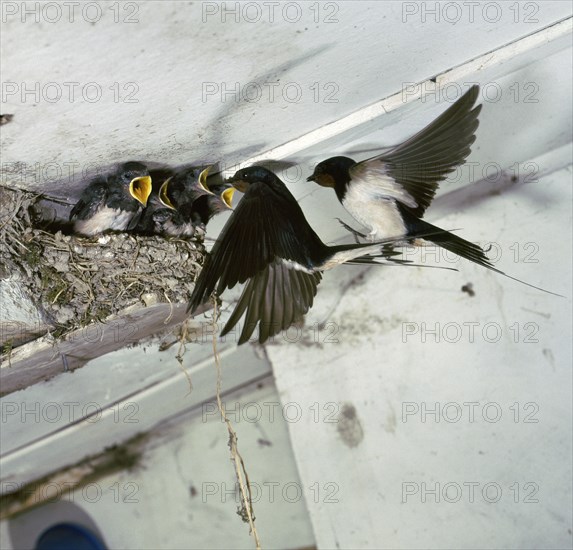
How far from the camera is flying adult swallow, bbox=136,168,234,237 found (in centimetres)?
197

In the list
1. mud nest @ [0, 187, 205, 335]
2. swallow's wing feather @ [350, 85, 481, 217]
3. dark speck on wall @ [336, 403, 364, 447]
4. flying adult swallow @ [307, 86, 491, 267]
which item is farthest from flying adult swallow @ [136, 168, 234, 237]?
dark speck on wall @ [336, 403, 364, 447]

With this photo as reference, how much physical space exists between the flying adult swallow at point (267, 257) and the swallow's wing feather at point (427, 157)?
174 millimetres

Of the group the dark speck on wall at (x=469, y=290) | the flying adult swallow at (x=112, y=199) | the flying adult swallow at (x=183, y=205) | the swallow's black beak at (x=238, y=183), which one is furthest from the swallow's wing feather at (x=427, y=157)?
the dark speck on wall at (x=469, y=290)

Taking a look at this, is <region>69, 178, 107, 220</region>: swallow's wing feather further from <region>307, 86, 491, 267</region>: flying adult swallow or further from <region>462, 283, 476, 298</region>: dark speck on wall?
<region>462, 283, 476, 298</region>: dark speck on wall

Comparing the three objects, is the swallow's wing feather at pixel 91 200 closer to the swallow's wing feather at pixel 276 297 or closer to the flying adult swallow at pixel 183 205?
the flying adult swallow at pixel 183 205

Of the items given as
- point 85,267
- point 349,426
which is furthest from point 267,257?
point 349,426

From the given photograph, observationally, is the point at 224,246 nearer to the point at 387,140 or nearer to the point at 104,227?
the point at 104,227

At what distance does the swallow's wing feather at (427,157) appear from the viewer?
154 cm

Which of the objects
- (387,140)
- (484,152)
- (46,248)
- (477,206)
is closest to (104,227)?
(46,248)

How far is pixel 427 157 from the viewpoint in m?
1.71

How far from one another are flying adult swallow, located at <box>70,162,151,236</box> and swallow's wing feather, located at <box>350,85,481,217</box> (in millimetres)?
547

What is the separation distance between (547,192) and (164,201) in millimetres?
1487

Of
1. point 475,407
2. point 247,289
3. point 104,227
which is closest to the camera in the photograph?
point 247,289

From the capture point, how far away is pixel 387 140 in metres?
2.08
